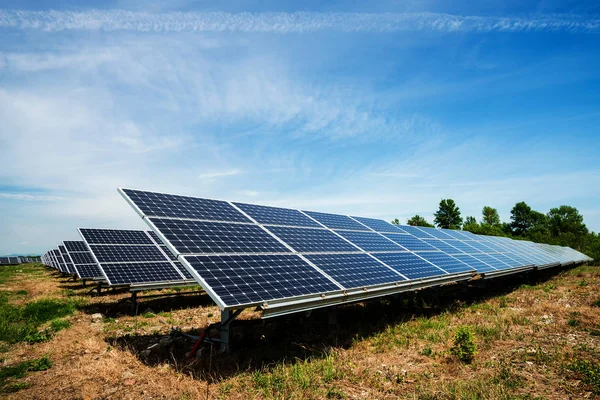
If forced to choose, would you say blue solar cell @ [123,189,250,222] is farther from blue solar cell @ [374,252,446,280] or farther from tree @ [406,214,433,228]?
tree @ [406,214,433,228]

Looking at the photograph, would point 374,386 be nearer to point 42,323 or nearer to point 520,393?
point 520,393

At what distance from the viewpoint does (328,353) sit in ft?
32.6

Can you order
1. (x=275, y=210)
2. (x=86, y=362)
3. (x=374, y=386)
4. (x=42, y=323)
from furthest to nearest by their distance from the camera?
(x=275, y=210)
(x=42, y=323)
(x=86, y=362)
(x=374, y=386)

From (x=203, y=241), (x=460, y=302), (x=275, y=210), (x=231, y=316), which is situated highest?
(x=275, y=210)

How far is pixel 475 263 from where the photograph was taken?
1983 cm

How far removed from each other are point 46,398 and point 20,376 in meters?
2.07

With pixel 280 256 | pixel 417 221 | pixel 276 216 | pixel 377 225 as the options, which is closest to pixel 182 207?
pixel 280 256

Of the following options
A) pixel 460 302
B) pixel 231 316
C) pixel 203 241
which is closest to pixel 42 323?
pixel 203 241

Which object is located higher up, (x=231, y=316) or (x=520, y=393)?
(x=231, y=316)

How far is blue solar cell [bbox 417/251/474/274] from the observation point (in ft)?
54.9

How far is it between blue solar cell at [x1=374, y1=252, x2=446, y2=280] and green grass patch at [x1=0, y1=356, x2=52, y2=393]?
11.7 metres

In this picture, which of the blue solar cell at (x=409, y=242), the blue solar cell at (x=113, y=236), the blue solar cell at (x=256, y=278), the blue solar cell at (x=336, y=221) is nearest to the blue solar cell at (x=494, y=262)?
the blue solar cell at (x=409, y=242)

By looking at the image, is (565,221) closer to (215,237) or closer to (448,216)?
(448,216)

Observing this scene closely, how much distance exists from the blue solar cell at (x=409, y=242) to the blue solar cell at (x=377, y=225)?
31.3 inches
